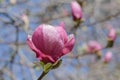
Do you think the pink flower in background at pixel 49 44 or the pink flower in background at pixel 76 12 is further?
the pink flower in background at pixel 76 12

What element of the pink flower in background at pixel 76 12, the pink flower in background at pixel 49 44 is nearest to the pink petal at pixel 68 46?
the pink flower in background at pixel 49 44

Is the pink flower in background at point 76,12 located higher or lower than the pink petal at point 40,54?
lower

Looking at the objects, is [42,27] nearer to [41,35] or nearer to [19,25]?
[41,35]

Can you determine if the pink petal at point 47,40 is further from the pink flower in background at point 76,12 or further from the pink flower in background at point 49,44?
the pink flower in background at point 76,12

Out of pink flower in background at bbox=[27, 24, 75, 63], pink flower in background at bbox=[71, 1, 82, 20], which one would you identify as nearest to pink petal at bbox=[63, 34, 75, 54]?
pink flower in background at bbox=[27, 24, 75, 63]

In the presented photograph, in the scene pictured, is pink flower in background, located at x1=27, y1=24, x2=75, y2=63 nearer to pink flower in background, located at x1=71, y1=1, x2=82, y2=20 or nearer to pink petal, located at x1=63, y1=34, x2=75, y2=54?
pink petal, located at x1=63, y1=34, x2=75, y2=54

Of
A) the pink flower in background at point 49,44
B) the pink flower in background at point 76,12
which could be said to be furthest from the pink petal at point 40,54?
the pink flower in background at point 76,12

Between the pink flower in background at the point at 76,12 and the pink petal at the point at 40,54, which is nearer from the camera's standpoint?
the pink petal at the point at 40,54

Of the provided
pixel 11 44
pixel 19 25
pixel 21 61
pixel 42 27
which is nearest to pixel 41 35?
pixel 42 27

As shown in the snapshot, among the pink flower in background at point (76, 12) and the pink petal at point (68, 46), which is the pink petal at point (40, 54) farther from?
the pink flower in background at point (76, 12)

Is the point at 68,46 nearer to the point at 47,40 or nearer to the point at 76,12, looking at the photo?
the point at 47,40
